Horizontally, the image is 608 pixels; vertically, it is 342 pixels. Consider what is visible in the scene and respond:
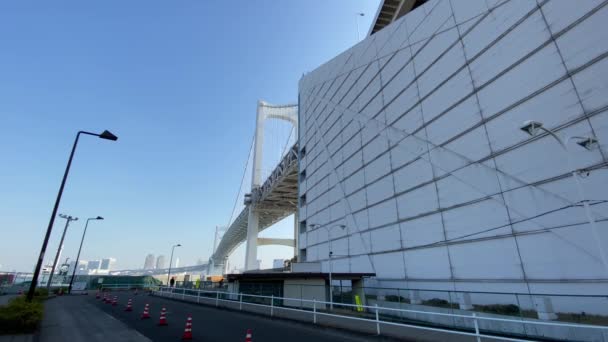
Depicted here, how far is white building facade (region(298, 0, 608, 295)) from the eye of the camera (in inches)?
464

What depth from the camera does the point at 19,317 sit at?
10359mm

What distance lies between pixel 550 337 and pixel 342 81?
→ 29.2 m

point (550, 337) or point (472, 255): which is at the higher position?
point (472, 255)

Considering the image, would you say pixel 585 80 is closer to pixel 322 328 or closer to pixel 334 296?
pixel 322 328

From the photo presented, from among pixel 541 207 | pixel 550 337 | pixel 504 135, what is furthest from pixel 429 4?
pixel 550 337

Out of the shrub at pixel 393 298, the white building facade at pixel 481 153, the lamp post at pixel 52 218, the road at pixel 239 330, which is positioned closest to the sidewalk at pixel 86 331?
the road at pixel 239 330

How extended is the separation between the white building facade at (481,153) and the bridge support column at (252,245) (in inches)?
1124

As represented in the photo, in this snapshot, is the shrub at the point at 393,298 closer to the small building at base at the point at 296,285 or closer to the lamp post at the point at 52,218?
the small building at base at the point at 296,285

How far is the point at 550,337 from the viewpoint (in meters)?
10.7

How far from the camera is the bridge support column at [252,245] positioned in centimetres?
5409

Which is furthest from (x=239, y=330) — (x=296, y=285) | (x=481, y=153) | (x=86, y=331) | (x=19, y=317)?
(x=481, y=153)

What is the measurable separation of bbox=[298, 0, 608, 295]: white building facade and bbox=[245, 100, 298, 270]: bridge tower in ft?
97.8

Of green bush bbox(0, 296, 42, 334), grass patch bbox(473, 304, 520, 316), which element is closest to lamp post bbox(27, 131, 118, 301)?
green bush bbox(0, 296, 42, 334)

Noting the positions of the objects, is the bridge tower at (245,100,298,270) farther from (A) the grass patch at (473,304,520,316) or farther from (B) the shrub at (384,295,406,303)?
(A) the grass patch at (473,304,520,316)
